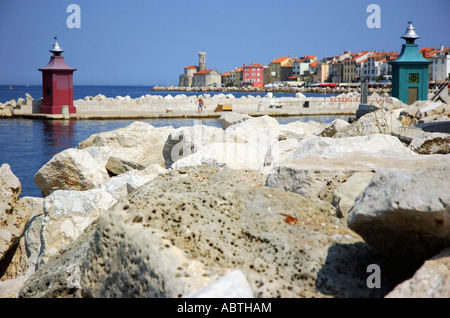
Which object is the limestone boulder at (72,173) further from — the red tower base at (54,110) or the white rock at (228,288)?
the red tower base at (54,110)

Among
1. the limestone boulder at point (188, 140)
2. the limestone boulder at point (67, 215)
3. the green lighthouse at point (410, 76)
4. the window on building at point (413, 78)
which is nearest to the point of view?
the limestone boulder at point (67, 215)

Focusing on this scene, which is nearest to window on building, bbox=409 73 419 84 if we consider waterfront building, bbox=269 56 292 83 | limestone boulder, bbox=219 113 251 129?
limestone boulder, bbox=219 113 251 129

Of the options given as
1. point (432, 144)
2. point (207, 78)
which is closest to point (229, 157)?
point (432, 144)

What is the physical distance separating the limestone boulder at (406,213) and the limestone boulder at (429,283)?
174mm

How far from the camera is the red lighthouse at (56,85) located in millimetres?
30219

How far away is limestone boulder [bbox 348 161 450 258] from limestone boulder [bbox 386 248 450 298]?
174 millimetres

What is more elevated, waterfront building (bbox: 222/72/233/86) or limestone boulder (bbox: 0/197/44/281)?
waterfront building (bbox: 222/72/233/86)

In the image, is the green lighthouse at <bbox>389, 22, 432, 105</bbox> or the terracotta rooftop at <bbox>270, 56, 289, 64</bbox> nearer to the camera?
the green lighthouse at <bbox>389, 22, 432, 105</bbox>

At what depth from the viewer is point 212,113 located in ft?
105

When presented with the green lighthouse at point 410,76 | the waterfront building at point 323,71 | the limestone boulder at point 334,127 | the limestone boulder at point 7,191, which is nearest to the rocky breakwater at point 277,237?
the limestone boulder at point 7,191

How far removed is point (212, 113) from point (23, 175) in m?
19.0

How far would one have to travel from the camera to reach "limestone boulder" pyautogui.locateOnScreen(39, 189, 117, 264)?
4855 mm

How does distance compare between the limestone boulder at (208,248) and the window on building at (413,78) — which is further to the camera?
the window on building at (413,78)

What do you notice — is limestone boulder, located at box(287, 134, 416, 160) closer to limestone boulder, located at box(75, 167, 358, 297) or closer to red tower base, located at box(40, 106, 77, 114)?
limestone boulder, located at box(75, 167, 358, 297)
